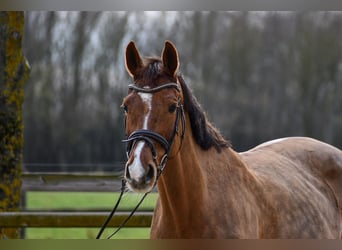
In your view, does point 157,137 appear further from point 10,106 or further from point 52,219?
point 10,106

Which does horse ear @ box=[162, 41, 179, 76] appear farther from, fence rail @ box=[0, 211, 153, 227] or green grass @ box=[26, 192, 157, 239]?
green grass @ box=[26, 192, 157, 239]

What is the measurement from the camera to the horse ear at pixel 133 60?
10.8 feet

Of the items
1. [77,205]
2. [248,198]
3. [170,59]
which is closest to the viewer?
[170,59]

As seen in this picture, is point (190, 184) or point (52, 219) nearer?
point (190, 184)

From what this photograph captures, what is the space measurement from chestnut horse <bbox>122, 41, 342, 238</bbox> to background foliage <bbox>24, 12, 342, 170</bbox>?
39.6ft

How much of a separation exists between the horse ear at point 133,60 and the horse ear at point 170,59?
0.49 feet

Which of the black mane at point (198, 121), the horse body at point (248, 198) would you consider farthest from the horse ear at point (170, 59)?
the horse body at point (248, 198)

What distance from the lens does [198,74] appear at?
20922mm

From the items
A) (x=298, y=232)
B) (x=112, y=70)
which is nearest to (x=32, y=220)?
(x=298, y=232)

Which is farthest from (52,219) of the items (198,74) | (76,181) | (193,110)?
(198,74)

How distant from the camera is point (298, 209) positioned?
13.3ft

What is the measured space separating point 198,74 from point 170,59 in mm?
17733

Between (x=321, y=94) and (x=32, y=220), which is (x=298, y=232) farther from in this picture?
(x=321, y=94)

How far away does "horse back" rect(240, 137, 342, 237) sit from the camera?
4.23 meters
